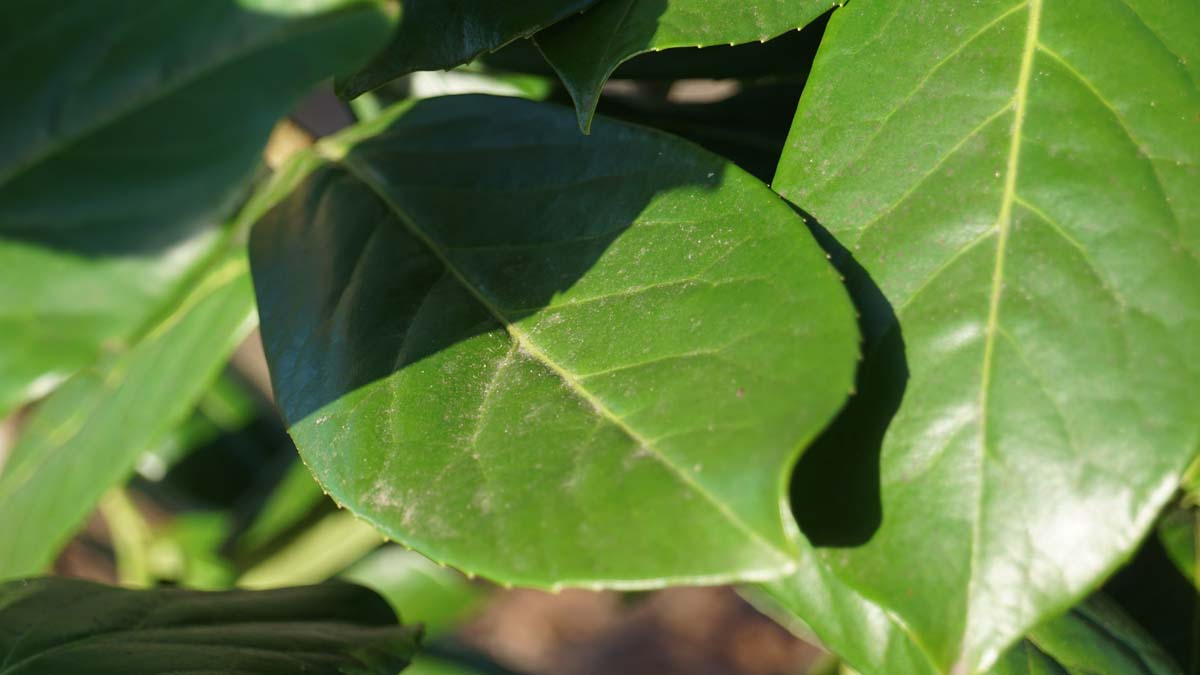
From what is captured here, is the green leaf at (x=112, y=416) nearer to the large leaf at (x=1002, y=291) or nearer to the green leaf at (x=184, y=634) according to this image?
the green leaf at (x=184, y=634)

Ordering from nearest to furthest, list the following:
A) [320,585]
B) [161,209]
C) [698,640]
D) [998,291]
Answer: [161,209]
[998,291]
[320,585]
[698,640]

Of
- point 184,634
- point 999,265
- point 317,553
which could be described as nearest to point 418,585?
point 317,553

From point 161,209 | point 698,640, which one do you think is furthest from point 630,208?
point 698,640

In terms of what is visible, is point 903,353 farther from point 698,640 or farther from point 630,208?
point 698,640

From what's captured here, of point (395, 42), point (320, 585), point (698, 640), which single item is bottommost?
point (698, 640)

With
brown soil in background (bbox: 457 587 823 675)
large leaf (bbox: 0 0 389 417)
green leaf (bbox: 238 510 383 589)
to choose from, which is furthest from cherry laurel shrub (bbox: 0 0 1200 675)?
brown soil in background (bbox: 457 587 823 675)

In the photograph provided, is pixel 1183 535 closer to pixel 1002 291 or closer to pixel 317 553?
pixel 1002 291

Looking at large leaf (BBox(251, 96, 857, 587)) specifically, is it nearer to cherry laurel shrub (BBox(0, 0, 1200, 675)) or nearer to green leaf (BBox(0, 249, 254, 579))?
cherry laurel shrub (BBox(0, 0, 1200, 675))
